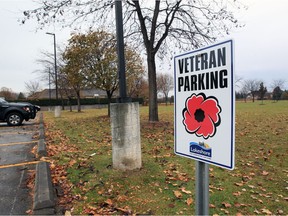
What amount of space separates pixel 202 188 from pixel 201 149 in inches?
10.4

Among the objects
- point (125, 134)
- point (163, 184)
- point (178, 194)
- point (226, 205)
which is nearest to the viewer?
point (226, 205)

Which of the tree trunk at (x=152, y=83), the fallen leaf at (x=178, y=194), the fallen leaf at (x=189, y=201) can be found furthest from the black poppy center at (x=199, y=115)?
the tree trunk at (x=152, y=83)

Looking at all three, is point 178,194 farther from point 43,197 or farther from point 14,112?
point 14,112

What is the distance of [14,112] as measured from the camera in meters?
13.2

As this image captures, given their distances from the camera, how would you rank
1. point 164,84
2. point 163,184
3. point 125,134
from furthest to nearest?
point 164,84 < point 125,134 < point 163,184

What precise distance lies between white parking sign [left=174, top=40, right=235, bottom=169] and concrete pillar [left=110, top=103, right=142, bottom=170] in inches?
111

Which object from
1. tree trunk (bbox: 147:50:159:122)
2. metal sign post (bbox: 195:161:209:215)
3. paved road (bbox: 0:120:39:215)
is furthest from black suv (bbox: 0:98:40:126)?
metal sign post (bbox: 195:161:209:215)

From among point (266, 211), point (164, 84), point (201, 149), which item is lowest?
point (266, 211)

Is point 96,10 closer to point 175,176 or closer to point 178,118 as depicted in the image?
point 175,176

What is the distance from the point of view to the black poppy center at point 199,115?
4.61ft

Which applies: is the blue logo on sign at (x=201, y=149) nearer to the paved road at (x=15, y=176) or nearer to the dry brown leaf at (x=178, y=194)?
the dry brown leaf at (x=178, y=194)

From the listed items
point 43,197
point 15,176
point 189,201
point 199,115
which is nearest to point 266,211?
point 189,201

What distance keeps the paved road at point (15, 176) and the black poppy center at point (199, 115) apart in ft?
9.84

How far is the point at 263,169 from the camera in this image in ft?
16.3
